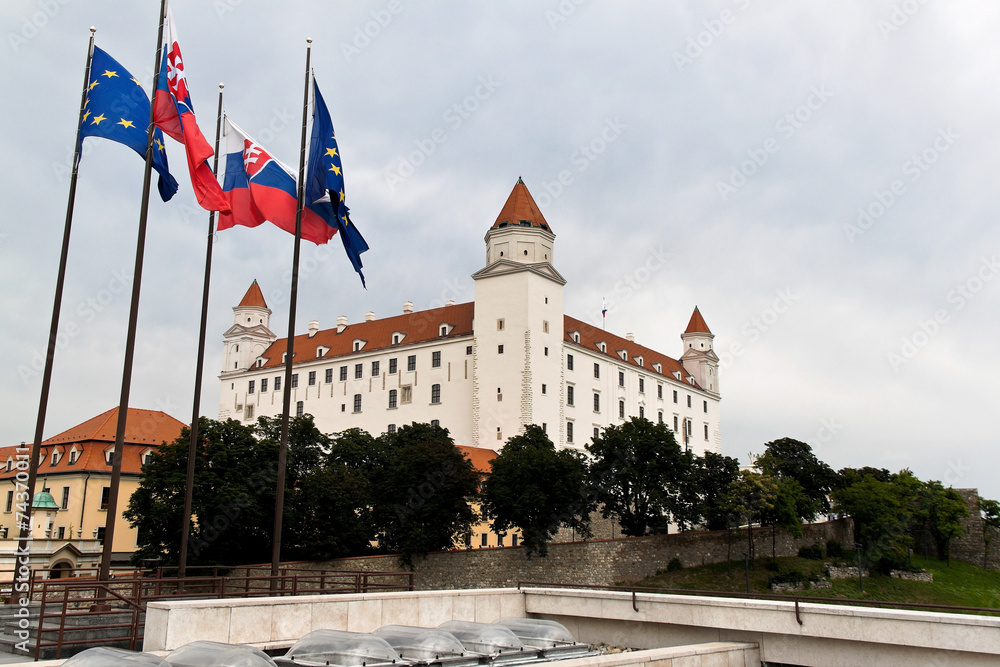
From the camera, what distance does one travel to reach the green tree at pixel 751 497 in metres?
43.1

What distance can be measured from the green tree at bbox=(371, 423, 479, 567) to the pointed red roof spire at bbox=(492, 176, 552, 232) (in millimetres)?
27428

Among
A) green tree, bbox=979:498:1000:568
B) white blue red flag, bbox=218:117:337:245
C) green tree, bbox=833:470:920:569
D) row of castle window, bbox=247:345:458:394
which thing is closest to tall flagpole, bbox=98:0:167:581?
white blue red flag, bbox=218:117:337:245

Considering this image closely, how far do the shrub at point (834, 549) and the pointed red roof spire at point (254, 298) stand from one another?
55.1 m

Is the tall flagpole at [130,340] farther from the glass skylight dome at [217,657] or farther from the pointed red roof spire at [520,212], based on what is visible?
the pointed red roof spire at [520,212]

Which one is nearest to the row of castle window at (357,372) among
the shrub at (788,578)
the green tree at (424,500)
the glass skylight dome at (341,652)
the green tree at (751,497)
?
the green tree at (424,500)

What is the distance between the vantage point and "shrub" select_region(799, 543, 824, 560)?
1881 inches

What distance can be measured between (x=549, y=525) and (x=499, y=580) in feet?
11.4

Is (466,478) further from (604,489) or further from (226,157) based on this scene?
(226,157)

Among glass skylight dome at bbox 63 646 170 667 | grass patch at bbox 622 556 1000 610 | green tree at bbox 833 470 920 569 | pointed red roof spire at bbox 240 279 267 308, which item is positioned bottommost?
grass patch at bbox 622 556 1000 610

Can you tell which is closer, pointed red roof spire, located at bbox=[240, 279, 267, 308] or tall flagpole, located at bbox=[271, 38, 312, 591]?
tall flagpole, located at bbox=[271, 38, 312, 591]

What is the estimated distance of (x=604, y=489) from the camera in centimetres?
4350

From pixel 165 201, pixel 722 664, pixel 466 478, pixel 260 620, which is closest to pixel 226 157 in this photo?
pixel 165 201

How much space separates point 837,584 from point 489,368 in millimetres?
27240

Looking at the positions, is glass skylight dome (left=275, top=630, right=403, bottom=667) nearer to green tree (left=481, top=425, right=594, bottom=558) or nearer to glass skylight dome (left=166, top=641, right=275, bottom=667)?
glass skylight dome (left=166, top=641, right=275, bottom=667)
